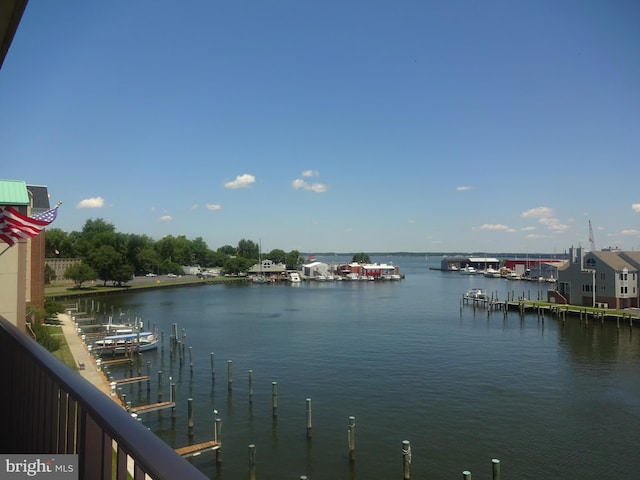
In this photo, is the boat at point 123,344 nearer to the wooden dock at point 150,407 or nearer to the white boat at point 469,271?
the wooden dock at point 150,407

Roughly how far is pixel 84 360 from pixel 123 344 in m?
7.95

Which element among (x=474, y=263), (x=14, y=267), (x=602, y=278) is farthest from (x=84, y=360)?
(x=474, y=263)

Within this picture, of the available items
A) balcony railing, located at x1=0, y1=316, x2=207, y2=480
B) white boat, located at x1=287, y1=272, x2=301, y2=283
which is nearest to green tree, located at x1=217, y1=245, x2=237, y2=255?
white boat, located at x1=287, y1=272, x2=301, y2=283

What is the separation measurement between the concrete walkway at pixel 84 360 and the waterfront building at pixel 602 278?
176 feet

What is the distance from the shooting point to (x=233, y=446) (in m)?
19.4

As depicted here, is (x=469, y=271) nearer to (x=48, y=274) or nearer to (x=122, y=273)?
(x=122, y=273)

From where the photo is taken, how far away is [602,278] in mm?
55594

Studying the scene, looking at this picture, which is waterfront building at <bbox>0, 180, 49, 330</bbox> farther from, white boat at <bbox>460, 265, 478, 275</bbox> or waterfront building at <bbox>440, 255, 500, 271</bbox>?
waterfront building at <bbox>440, 255, 500, 271</bbox>

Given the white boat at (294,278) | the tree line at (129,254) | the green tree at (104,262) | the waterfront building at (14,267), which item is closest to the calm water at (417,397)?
the waterfront building at (14,267)

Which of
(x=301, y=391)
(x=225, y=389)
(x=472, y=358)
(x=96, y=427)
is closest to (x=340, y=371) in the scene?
(x=301, y=391)

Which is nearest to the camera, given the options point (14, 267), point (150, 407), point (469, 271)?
point (14, 267)

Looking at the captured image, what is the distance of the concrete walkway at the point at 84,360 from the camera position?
79.9 ft

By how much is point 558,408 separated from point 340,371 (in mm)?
12851

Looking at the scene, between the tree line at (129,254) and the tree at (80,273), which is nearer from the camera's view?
the tree at (80,273)
